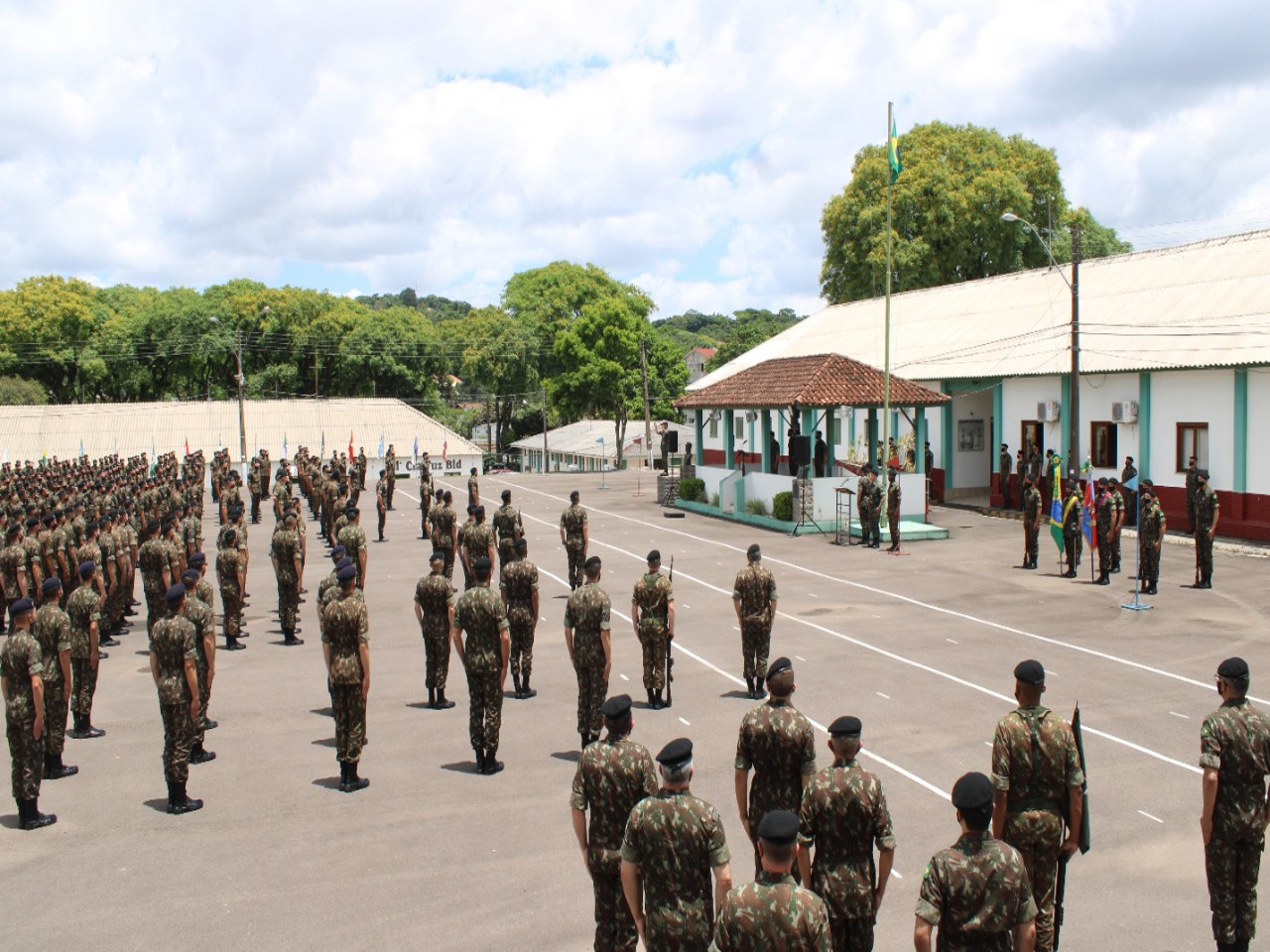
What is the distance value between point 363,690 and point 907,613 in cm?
1012

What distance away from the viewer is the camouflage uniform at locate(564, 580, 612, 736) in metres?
10.4

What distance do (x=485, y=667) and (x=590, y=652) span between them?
1.04 metres

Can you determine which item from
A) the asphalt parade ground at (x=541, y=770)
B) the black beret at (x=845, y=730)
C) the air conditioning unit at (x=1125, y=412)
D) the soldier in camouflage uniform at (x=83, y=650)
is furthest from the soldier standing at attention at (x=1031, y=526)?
the black beret at (x=845, y=730)

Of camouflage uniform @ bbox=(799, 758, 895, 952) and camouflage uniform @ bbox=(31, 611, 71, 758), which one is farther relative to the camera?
camouflage uniform @ bbox=(31, 611, 71, 758)

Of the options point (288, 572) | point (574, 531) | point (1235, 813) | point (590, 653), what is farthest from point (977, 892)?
point (574, 531)

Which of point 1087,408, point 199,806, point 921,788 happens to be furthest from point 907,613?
point 1087,408

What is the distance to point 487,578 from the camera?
10508 mm

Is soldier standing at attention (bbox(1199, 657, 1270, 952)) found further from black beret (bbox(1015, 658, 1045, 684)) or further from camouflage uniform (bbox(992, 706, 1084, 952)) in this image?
black beret (bbox(1015, 658, 1045, 684))

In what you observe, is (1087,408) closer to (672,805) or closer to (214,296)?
(672,805)

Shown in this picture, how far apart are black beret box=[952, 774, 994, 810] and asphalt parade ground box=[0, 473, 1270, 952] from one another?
2.56 m

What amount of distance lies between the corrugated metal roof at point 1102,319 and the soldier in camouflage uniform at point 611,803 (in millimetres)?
23379

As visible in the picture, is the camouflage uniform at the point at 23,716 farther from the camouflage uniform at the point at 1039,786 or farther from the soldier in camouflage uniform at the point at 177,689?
the camouflage uniform at the point at 1039,786

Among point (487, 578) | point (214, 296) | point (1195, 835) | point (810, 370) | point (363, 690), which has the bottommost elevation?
point (1195, 835)

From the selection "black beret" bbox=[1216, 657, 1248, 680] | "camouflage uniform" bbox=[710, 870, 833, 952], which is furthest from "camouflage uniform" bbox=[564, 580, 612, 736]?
"camouflage uniform" bbox=[710, 870, 833, 952]
